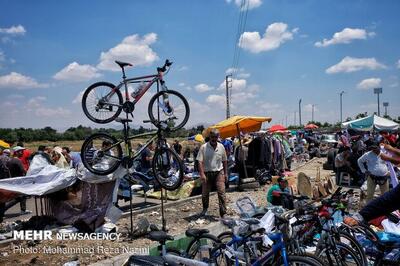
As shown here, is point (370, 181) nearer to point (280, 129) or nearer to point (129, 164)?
point (129, 164)

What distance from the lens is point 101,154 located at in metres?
7.13

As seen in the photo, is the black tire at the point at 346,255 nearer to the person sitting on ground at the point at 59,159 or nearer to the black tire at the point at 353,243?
the black tire at the point at 353,243

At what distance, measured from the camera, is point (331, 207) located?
4891mm

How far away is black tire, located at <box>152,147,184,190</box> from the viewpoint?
23.4 feet

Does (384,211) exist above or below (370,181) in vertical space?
above

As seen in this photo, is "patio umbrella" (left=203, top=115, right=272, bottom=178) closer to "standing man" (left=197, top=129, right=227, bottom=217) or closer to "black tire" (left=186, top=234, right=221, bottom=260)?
"standing man" (left=197, top=129, right=227, bottom=217)

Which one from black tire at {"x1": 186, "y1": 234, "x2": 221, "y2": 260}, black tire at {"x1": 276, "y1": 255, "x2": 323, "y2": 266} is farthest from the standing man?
black tire at {"x1": 276, "y1": 255, "x2": 323, "y2": 266}

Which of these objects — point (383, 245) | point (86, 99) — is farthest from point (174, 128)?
point (383, 245)

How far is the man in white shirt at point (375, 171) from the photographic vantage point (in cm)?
873

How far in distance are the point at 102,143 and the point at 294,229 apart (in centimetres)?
428

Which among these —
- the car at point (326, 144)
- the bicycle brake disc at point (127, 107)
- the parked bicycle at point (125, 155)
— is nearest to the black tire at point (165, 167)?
the parked bicycle at point (125, 155)

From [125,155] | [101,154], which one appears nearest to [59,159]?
[101,154]

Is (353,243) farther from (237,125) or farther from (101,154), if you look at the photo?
(237,125)

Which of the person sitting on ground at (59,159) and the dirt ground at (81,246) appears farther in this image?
the person sitting on ground at (59,159)
